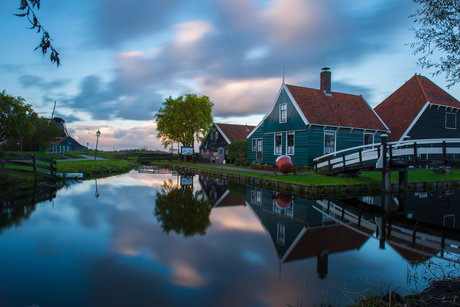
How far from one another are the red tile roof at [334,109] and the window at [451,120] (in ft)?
23.1

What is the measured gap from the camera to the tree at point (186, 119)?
44.4m

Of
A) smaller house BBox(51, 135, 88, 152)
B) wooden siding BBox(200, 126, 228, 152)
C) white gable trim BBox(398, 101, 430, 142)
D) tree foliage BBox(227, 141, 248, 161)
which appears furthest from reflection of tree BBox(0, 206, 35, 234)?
smaller house BBox(51, 135, 88, 152)

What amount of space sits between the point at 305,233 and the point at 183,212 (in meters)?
4.18

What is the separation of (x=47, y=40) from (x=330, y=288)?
19.2ft

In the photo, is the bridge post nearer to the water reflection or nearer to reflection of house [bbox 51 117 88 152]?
the water reflection

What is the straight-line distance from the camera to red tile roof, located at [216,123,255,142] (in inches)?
1567

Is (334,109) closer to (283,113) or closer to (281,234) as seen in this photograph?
(283,113)

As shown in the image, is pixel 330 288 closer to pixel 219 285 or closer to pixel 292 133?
pixel 219 285

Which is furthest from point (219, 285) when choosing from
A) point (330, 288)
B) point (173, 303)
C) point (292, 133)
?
point (292, 133)

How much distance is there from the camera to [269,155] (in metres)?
25.5

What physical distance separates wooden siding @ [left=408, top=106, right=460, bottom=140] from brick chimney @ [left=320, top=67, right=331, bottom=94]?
767 centimetres

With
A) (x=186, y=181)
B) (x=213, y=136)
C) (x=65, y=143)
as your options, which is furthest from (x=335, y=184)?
(x=65, y=143)

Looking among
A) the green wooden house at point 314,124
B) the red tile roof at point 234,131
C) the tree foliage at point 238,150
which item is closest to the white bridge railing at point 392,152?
the green wooden house at point 314,124

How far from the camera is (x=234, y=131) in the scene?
41.2 m
